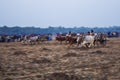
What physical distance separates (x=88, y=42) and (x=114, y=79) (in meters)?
15.5

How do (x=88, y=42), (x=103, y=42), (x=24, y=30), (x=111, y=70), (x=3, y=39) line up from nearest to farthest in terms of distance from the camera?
(x=111, y=70)
(x=88, y=42)
(x=103, y=42)
(x=3, y=39)
(x=24, y=30)

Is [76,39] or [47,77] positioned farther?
[76,39]

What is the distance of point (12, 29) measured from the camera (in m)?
84.2

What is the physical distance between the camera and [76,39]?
2672cm

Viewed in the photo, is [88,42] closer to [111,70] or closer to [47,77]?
[111,70]

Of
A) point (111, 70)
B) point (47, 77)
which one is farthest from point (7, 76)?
point (111, 70)


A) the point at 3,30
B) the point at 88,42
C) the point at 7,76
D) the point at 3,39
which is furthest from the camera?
the point at 3,30

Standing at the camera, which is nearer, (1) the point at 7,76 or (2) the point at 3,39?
(1) the point at 7,76

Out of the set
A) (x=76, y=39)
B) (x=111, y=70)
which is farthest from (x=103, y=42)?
(x=111, y=70)

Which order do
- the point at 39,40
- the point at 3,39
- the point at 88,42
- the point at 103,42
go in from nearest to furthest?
1. the point at 88,42
2. the point at 103,42
3. the point at 39,40
4. the point at 3,39

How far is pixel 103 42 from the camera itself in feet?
92.8

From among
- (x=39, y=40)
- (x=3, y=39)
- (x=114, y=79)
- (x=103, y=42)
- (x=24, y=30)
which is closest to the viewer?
(x=114, y=79)

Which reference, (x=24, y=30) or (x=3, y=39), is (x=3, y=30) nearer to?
(x=24, y=30)

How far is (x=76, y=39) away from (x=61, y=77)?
17.0 meters
